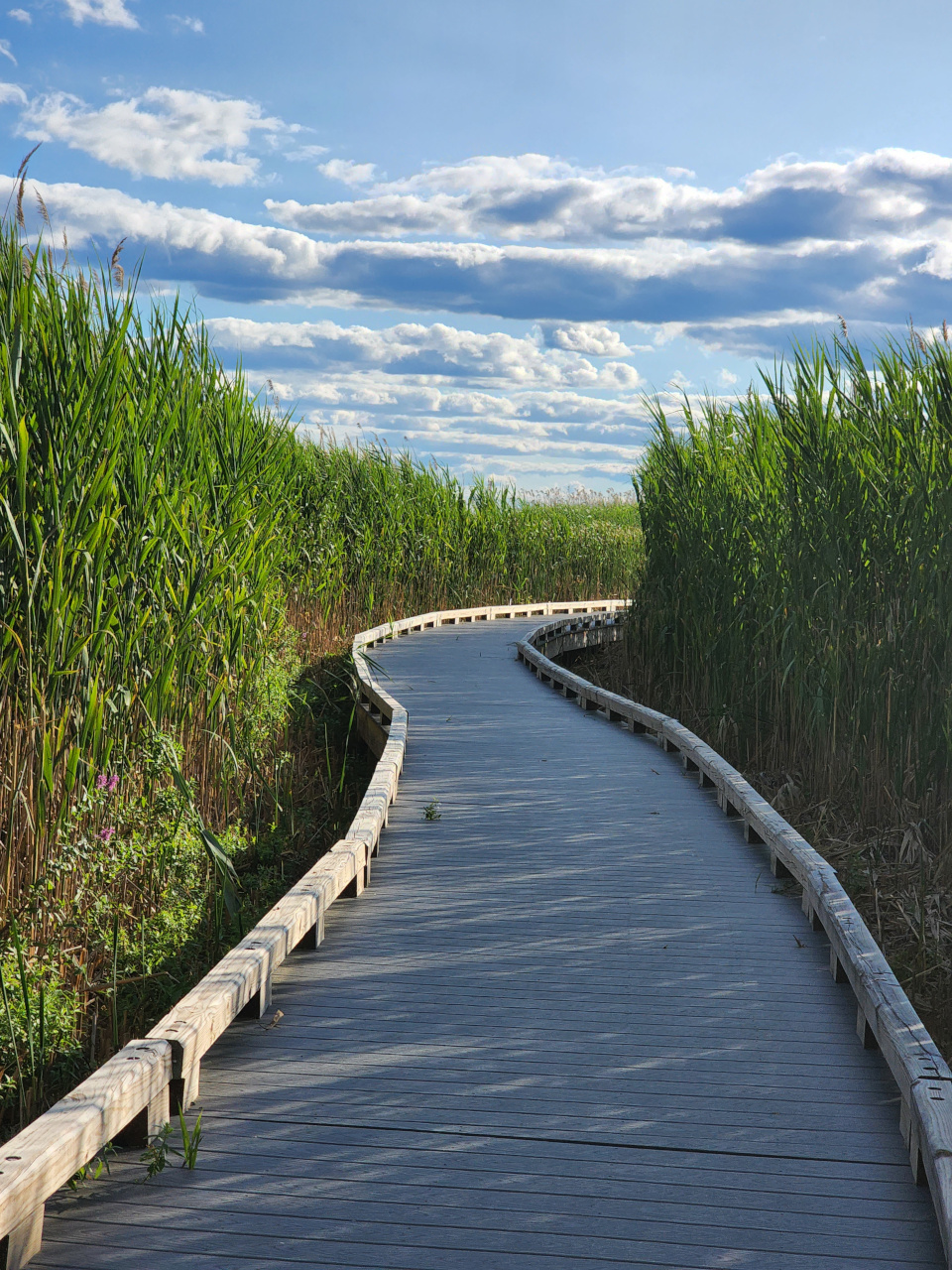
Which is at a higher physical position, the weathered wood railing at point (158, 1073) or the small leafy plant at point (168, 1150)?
the weathered wood railing at point (158, 1073)

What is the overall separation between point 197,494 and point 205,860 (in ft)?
6.26

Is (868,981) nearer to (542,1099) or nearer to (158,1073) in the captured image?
(542,1099)

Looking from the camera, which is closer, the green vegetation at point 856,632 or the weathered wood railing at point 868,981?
the weathered wood railing at point 868,981

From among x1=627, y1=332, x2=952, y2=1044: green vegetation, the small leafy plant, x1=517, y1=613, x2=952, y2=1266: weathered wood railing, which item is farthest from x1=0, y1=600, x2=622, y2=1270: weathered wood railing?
x1=627, y1=332, x2=952, y2=1044: green vegetation

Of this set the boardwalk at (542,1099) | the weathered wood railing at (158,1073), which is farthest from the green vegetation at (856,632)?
the weathered wood railing at (158,1073)

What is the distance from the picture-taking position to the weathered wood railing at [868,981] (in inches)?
98.0

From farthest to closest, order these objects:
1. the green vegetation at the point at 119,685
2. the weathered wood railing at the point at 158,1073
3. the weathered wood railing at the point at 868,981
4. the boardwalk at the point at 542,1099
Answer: the green vegetation at the point at 119,685 → the weathered wood railing at the point at 868,981 → the boardwalk at the point at 542,1099 → the weathered wood railing at the point at 158,1073

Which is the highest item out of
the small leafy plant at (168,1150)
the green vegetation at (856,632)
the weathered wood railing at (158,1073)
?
the green vegetation at (856,632)

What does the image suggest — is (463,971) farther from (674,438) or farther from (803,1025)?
(674,438)

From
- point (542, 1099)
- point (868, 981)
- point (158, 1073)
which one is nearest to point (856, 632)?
point (868, 981)

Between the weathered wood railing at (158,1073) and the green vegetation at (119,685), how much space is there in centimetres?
28

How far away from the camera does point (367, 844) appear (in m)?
4.80

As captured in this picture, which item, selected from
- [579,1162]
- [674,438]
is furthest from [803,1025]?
[674,438]

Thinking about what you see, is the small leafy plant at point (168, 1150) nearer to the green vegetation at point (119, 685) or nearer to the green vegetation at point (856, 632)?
the green vegetation at point (119, 685)
